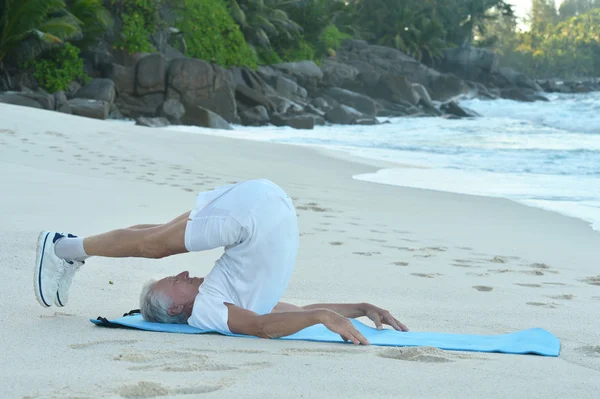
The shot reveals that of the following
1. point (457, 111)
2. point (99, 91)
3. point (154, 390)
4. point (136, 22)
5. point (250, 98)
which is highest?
point (136, 22)

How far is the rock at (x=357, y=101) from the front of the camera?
3044 centimetres

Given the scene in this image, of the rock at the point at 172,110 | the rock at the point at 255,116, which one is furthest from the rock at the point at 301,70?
the rock at the point at 172,110

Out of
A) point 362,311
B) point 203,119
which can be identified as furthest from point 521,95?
point 362,311

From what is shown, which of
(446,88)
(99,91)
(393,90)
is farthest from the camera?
(446,88)

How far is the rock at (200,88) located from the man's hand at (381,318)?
65.1 feet

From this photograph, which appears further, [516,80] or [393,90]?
[516,80]

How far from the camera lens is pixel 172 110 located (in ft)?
71.3

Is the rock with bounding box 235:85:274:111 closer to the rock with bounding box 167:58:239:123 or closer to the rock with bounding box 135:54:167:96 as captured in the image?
the rock with bounding box 167:58:239:123

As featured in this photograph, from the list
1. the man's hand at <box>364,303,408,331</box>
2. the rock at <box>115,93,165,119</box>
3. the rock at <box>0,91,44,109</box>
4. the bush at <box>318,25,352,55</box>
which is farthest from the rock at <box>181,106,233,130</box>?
the bush at <box>318,25,352,55</box>

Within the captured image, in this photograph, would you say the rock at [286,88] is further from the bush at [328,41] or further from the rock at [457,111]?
the bush at [328,41]

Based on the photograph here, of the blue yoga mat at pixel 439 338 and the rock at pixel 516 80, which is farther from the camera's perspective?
the rock at pixel 516 80

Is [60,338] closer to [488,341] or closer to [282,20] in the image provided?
[488,341]

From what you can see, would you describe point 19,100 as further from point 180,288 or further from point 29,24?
point 180,288

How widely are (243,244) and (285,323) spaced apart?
1.03ft
